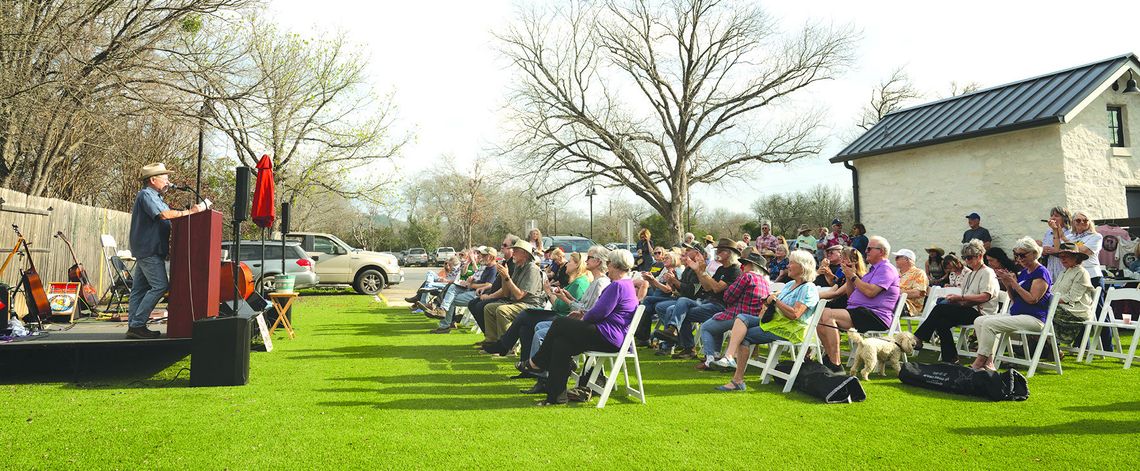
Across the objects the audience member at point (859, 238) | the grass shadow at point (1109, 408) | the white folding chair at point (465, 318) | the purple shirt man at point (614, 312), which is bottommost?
the grass shadow at point (1109, 408)

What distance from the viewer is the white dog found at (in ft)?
21.5

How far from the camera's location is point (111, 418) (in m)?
4.87

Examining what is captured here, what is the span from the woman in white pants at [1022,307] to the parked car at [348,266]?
15.3m

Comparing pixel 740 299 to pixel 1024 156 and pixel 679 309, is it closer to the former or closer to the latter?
pixel 679 309

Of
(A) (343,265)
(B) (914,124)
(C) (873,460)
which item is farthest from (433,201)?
(C) (873,460)

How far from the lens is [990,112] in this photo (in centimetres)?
1562

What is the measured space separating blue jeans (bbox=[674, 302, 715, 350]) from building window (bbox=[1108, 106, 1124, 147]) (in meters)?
12.4

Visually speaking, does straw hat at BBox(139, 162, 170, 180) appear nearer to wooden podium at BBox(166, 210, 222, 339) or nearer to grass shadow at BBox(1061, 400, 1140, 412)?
wooden podium at BBox(166, 210, 222, 339)

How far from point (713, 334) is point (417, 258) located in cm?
4798

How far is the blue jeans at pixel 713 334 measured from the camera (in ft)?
23.1

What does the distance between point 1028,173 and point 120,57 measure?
16965 millimetres

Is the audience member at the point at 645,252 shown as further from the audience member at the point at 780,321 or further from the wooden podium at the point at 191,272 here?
the wooden podium at the point at 191,272

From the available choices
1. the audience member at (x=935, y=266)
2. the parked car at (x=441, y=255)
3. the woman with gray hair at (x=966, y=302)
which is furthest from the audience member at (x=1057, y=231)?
the parked car at (x=441, y=255)

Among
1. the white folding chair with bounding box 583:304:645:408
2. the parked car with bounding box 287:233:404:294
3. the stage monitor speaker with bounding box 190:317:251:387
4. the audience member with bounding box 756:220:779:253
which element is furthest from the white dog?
the parked car with bounding box 287:233:404:294
